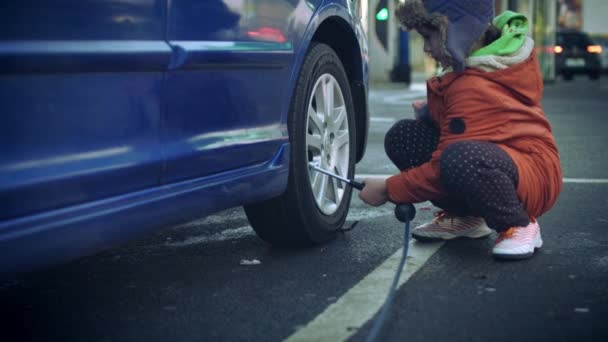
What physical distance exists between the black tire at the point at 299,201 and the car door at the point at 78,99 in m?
0.89

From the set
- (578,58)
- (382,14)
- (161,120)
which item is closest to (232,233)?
(161,120)

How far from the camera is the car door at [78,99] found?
2.20m

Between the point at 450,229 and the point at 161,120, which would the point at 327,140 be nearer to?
the point at 450,229

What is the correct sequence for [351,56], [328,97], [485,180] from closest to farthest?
[485,180], [328,97], [351,56]

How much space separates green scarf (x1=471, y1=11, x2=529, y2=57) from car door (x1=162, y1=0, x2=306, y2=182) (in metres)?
0.70

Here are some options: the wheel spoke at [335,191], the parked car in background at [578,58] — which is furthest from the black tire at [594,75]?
the wheel spoke at [335,191]

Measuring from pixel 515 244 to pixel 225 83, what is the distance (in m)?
1.22

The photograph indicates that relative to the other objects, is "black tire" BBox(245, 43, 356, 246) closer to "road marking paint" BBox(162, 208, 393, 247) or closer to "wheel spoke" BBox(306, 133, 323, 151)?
"wheel spoke" BBox(306, 133, 323, 151)

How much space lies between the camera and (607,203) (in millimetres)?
4727

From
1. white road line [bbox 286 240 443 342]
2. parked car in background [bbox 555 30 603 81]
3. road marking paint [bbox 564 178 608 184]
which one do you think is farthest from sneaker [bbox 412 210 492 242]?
parked car in background [bbox 555 30 603 81]

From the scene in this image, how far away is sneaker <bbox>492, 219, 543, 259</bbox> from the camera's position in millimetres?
3479

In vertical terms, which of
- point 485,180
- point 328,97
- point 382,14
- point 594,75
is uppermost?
point 328,97

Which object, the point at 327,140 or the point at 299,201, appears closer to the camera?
the point at 299,201

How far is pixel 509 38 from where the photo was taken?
3414mm
